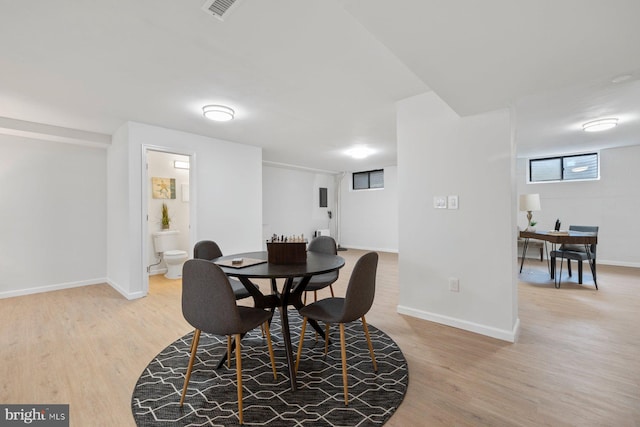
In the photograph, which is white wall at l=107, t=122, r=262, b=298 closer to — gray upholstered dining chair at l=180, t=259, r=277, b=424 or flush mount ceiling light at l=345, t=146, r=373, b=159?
flush mount ceiling light at l=345, t=146, r=373, b=159

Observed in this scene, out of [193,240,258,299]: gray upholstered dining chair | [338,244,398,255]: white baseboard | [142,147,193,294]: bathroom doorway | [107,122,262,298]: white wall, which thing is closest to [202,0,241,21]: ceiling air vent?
[193,240,258,299]: gray upholstered dining chair

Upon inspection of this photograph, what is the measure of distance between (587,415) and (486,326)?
1.03m

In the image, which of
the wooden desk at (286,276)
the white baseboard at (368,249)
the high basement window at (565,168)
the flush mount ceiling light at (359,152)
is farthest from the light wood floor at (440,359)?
the white baseboard at (368,249)

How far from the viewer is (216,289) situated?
5.32 ft

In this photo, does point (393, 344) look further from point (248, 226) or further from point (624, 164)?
point (624, 164)

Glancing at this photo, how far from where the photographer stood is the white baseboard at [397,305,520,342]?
100 inches

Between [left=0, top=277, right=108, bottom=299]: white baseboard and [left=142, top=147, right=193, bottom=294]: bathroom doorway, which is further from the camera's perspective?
[left=142, top=147, right=193, bottom=294]: bathroom doorway

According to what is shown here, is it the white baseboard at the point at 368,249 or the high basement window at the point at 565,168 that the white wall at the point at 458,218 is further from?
the high basement window at the point at 565,168

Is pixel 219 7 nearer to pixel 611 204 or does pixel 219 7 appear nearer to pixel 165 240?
pixel 165 240

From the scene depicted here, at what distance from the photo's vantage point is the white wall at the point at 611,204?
554 centimetres

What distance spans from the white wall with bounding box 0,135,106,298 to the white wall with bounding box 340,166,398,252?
6.06m

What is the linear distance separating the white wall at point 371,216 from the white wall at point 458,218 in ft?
14.7

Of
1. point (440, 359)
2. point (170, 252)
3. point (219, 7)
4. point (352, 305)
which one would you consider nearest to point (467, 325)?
point (440, 359)

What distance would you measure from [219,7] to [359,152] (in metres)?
4.56
